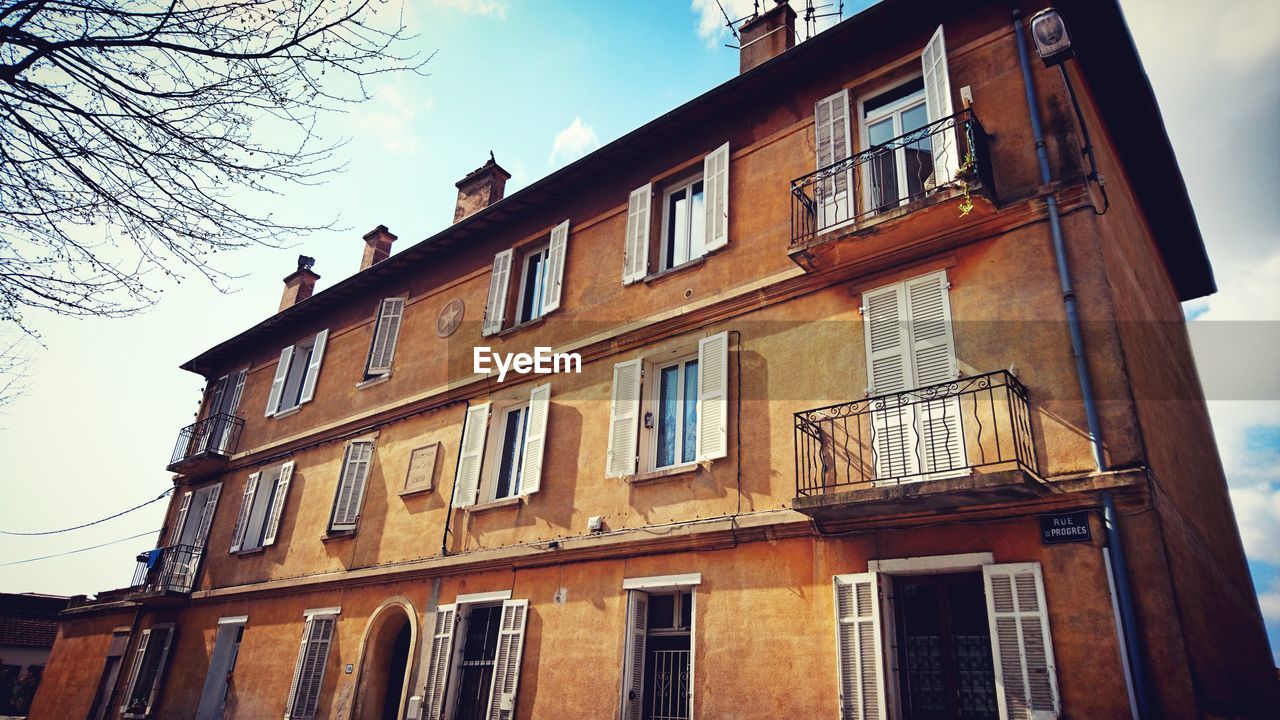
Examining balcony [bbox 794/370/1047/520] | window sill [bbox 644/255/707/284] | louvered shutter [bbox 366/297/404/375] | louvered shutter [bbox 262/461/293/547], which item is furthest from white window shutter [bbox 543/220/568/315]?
louvered shutter [bbox 262/461/293/547]

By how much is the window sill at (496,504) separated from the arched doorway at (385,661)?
71.7 inches

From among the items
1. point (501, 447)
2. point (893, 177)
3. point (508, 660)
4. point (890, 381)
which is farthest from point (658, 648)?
point (893, 177)

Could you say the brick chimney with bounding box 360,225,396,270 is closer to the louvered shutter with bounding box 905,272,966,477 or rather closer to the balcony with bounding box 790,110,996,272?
the balcony with bounding box 790,110,996,272

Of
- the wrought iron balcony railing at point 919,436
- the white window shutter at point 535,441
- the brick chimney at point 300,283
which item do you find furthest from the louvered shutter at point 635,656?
the brick chimney at point 300,283

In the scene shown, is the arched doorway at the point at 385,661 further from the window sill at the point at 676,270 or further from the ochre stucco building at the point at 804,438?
the window sill at the point at 676,270

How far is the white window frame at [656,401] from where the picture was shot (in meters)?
9.88

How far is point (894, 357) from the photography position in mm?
8078

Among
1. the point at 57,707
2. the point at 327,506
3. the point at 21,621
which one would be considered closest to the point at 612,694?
the point at 327,506

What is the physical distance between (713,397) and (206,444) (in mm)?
14587

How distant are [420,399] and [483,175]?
5.28 metres

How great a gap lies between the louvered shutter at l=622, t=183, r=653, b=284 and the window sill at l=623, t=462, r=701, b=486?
3.03 meters

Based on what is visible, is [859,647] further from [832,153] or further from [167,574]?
[167,574]

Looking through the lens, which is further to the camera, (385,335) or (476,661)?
(385,335)

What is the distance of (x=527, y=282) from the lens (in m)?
13.7
